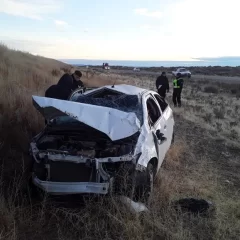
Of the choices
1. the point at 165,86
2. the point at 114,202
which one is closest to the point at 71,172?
the point at 114,202

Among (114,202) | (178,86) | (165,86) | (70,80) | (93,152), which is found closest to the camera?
(114,202)

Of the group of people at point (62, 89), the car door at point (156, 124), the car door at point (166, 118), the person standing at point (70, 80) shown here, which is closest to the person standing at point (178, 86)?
the person standing at point (70, 80)

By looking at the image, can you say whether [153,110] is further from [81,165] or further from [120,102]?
[81,165]

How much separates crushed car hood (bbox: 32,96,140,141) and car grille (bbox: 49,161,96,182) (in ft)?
1.72

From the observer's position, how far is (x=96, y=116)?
4902mm

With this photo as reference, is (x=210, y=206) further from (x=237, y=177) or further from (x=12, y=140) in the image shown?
(x=12, y=140)

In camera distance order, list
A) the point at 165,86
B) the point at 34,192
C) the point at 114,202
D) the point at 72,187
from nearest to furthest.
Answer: the point at 114,202
the point at 72,187
the point at 34,192
the point at 165,86

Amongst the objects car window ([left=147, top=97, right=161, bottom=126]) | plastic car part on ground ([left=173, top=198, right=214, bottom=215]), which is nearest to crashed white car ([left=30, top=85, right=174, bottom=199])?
plastic car part on ground ([left=173, top=198, right=214, bottom=215])

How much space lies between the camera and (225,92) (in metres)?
33.5

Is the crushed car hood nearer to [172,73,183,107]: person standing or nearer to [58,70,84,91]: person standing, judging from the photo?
[58,70,84,91]: person standing

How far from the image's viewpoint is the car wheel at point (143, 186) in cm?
479

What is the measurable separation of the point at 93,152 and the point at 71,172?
395 mm

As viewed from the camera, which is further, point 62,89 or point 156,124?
point 62,89

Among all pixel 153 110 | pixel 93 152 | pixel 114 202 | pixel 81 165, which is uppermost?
pixel 153 110
